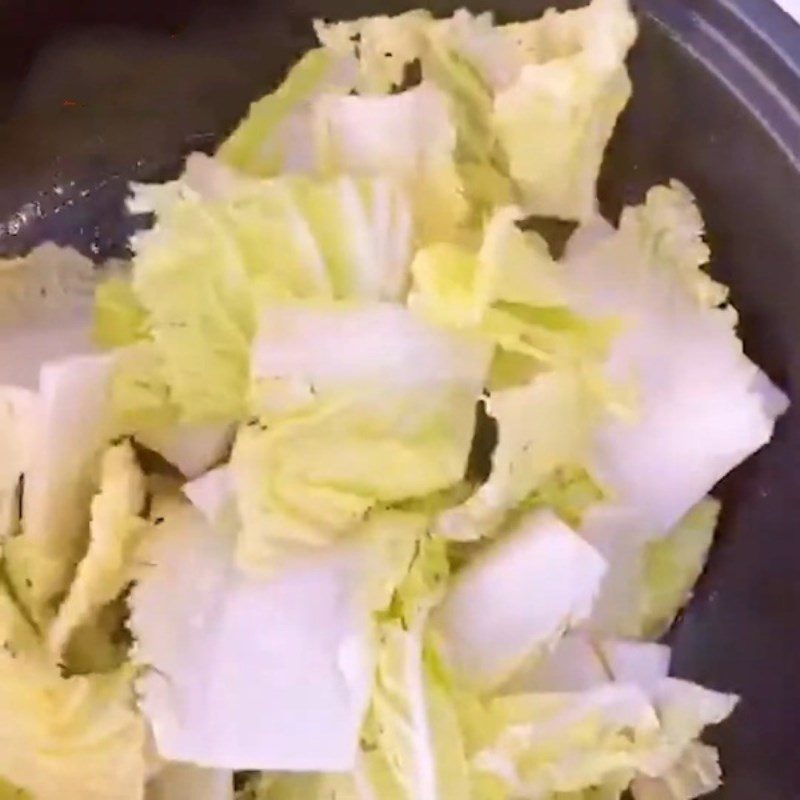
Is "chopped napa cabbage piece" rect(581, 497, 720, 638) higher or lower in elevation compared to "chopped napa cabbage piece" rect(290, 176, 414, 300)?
lower

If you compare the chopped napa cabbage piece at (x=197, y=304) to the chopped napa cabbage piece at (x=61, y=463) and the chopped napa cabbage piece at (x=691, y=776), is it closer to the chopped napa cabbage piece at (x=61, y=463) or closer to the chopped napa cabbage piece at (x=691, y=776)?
the chopped napa cabbage piece at (x=61, y=463)

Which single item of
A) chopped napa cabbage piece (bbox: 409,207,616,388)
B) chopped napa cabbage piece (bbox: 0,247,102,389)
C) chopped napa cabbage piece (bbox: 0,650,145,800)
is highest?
chopped napa cabbage piece (bbox: 409,207,616,388)

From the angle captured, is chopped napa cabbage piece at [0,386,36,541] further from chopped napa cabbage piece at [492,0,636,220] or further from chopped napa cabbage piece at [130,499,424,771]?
chopped napa cabbage piece at [492,0,636,220]

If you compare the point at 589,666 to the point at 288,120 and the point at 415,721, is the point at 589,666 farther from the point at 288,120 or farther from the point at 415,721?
the point at 288,120

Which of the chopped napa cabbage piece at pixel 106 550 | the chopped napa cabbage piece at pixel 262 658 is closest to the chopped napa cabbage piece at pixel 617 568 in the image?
the chopped napa cabbage piece at pixel 262 658

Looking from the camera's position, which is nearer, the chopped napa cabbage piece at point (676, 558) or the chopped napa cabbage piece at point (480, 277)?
the chopped napa cabbage piece at point (480, 277)

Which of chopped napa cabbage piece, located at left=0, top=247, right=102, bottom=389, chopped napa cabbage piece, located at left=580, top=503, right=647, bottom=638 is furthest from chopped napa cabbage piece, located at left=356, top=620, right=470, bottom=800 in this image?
chopped napa cabbage piece, located at left=0, top=247, right=102, bottom=389

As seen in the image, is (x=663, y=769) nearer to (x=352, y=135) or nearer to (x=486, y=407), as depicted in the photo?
(x=486, y=407)
